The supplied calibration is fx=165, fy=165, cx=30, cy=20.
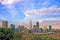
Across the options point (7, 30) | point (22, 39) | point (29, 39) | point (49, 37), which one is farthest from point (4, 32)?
point (49, 37)

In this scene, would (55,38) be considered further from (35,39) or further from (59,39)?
(35,39)

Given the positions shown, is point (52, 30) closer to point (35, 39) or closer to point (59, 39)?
point (59, 39)

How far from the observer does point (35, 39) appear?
11.5m

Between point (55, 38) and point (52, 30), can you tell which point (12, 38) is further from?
point (52, 30)

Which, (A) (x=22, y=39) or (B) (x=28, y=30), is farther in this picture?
(B) (x=28, y=30)

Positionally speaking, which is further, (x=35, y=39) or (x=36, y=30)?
(x=36, y=30)

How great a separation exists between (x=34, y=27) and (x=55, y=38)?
2.85 meters

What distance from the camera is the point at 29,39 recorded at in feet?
38.3

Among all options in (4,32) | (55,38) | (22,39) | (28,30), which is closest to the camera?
(4,32)

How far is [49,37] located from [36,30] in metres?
2.37

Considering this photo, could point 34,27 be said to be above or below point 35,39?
above

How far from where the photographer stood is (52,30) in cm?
1466

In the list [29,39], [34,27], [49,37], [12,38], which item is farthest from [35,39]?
[34,27]

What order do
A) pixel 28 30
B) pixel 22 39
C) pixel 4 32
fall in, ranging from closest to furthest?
pixel 4 32
pixel 22 39
pixel 28 30
